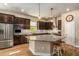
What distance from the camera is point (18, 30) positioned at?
93.2 inches

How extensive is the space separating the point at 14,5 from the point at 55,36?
3.58 ft

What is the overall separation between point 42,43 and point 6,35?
0.79 meters

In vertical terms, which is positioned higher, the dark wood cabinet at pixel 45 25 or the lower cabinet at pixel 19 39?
the dark wood cabinet at pixel 45 25

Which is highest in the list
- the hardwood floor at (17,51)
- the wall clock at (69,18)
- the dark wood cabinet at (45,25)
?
the wall clock at (69,18)

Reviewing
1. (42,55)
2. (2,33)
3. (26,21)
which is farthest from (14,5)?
(42,55)

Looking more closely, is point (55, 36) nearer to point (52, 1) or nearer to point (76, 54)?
point (76, 54)

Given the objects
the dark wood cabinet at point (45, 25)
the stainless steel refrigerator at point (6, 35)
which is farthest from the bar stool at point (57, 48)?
the stainless steel refrigerator at point (6, 35)

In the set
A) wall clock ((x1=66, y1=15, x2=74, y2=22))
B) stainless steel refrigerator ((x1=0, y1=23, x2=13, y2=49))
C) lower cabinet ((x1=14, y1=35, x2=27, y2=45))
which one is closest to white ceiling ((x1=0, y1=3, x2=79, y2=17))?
wall clock ((x1=66, y1=15, x2=74, y2=22))

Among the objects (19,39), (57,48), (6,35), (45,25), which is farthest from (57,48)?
(6,35)

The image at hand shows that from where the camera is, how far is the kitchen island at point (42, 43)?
Result: 2.37 metres

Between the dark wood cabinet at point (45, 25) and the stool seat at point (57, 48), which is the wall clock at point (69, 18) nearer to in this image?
the dark wood cabinet at point (45, 25)

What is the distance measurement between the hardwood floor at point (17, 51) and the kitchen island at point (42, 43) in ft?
0.35

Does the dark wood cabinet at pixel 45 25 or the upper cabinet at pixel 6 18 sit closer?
the upper cabinet at pixel 6 18

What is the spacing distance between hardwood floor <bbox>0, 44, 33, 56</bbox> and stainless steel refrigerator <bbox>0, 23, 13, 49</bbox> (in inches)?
3.8
